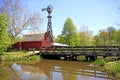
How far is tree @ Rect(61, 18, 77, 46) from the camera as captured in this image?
6294cm

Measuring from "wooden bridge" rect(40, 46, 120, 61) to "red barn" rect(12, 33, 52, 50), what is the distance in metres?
9.26

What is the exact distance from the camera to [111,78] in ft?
52.2

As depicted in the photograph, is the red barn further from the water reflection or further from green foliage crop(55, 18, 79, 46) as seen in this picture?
the water reflection

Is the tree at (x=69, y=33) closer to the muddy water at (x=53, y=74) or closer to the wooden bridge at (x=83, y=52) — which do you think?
the wooden bridge at (x=83, y=52)

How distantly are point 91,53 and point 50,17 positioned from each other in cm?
2278

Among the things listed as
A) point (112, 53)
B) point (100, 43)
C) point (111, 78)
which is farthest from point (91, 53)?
point (100, 43)

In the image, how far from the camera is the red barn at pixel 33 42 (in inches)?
1781

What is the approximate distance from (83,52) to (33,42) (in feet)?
55.5

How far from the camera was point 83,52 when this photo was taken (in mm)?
31172

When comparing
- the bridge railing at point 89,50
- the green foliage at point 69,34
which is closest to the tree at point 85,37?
the green foliage at point 69,34

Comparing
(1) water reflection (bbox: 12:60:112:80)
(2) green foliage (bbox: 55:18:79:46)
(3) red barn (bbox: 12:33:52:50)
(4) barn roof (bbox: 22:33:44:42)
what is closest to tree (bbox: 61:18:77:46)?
(2) green foliage (bbox: 55:18:79:46)

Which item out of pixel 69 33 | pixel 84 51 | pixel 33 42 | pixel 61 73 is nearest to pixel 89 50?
pixel 84 51

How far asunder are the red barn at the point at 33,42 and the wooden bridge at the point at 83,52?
365 inches

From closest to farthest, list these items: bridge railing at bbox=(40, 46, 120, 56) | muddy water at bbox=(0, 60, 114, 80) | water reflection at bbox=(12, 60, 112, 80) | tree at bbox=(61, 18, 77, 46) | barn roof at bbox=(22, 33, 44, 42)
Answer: muddy water at bbox=(0, 60, 114, 80) < water reflection at bbox=(12, 60, 112, 80) < bridge railing at bbox=(40, 46, 120, 56) < barn roof at bbox=(22, 33, 44, 42) < tree at bbox=(61, 18, 77, 46)
